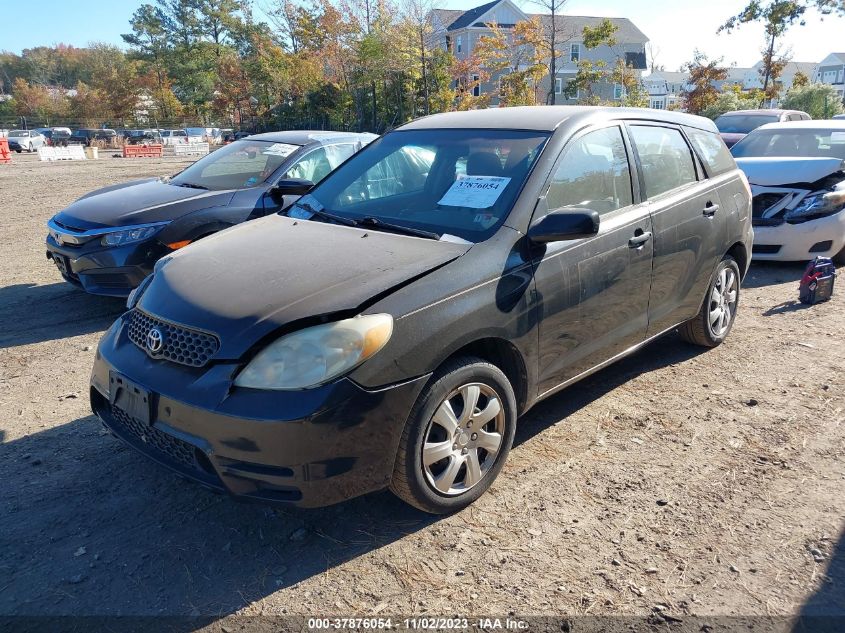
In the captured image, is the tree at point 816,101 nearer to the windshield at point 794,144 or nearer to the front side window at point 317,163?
the windshield at point 794,144

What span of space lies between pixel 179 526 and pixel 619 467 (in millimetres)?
2246

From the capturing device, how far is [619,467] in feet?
11.4

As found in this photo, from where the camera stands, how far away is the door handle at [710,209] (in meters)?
4.48

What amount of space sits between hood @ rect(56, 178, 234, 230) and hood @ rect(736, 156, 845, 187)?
6199 millimetres

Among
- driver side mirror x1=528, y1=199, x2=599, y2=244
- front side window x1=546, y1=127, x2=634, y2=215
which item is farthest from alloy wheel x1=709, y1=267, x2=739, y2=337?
driver side mirror x1=528, y1=199, x2=599, y2=244

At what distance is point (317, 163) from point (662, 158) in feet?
12.0

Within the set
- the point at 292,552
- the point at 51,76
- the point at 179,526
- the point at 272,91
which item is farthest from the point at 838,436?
the point at 51,76

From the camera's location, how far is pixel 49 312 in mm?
6133

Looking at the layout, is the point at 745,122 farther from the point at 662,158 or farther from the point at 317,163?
the point at 662,158

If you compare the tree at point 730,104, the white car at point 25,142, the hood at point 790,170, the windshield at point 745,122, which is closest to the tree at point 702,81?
the tree at point 730,104

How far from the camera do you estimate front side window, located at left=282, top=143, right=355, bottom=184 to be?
6.54 meters

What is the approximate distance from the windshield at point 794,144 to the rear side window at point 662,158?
5239mm

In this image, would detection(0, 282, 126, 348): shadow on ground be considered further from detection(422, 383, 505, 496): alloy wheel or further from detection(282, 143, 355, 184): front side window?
detection(422, 383, 505, 496): alloy wheel

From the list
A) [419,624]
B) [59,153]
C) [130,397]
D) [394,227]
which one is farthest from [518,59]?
[419,624]
